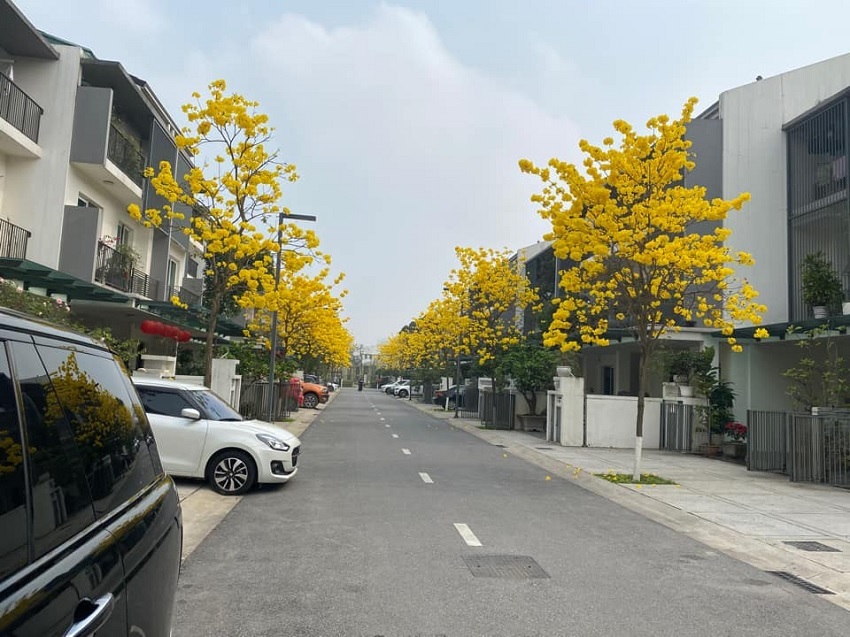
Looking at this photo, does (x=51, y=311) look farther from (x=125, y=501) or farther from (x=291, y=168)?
(x=125, y=501)

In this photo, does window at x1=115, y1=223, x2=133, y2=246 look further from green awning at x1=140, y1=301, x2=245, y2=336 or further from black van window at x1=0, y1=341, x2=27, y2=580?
black van window at x1=0, y1=341, x2=27, y2=580

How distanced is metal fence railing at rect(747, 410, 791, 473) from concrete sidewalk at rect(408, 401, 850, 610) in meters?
0.34

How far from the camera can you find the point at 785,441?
1448 centimetres

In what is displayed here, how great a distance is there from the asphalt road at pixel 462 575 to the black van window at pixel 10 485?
3184mm

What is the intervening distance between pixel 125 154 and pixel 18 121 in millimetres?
3996

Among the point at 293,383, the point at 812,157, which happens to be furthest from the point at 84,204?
the point at 812,157

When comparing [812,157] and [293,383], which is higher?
[812,157]

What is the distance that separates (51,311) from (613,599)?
34.9 ft

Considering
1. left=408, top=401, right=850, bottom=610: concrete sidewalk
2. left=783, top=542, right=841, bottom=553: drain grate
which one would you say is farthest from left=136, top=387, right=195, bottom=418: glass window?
left=783, top=542, right=841, bottom=553: drain grate

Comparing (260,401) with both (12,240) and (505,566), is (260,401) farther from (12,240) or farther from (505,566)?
(505,566)

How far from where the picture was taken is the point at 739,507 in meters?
10.5

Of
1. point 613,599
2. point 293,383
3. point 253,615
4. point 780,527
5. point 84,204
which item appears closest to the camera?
point 253,615

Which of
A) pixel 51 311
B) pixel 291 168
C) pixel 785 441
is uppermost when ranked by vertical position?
pixel 291 168

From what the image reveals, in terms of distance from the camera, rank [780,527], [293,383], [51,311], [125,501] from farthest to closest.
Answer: [293,383]
[51,311]
[780,527]
[125,501]
